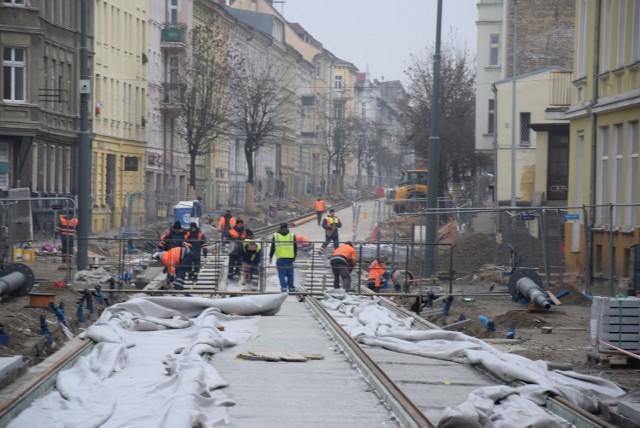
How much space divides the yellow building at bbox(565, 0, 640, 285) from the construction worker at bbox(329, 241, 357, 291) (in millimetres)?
5060

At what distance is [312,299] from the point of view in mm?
27312

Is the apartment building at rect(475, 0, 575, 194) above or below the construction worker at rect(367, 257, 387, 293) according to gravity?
above

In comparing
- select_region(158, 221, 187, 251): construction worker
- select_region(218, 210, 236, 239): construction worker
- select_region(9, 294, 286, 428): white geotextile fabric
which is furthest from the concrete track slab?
select_region(218, 210, 236, 239): construction worker

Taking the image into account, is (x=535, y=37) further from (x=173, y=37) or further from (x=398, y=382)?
(x=398, y=382)

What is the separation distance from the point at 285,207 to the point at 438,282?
199 ft

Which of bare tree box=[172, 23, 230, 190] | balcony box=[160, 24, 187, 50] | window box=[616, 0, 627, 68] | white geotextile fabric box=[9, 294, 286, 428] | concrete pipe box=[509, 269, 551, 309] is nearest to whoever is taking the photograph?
white geotextile fabric box=[9, 294, 286, 428]

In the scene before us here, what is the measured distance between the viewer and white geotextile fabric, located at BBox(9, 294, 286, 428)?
11023 mm

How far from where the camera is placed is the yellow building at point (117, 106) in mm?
58531

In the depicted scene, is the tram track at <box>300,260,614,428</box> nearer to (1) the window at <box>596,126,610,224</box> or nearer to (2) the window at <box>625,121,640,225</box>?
(2) the window at <box>625,121,640,225</box>

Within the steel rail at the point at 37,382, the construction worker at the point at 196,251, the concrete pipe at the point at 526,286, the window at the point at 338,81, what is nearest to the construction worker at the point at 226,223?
the construction worker at the point at 196,251

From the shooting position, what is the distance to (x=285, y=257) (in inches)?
1173

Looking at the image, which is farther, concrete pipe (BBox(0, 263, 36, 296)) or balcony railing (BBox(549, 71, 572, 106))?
balcony railing (BBox(549, 71, 572, 106))

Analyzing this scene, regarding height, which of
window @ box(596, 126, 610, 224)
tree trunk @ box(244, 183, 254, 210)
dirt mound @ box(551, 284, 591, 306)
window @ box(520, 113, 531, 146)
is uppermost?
window @ box(520, 113, 531, 146)

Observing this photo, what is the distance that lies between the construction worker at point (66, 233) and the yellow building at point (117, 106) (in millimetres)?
21098
